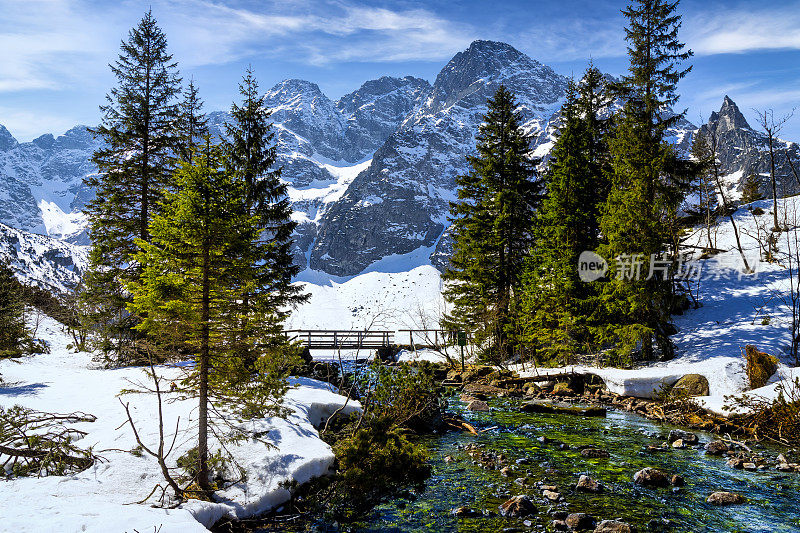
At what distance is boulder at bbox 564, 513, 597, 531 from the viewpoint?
22.4 feet

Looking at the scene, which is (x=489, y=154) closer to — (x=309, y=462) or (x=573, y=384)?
(x=573, y=384)

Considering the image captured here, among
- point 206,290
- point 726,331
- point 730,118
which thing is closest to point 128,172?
point 206,290

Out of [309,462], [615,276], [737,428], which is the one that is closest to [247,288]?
[309,462]

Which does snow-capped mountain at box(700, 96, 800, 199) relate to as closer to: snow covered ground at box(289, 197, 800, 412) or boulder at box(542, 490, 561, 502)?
snow covered ground at box(289, 197, 800, 412)

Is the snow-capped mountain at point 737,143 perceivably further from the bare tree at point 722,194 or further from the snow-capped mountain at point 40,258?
the snow-capped mountain at point 40,258

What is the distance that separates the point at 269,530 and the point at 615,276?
18658 millimetres

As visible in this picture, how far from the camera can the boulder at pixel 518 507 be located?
7.39m

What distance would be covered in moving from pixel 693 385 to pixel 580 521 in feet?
36.5

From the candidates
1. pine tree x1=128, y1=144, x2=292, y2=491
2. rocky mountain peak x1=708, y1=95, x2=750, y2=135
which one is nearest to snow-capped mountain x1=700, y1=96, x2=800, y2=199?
rocky mountain peak x1=708, y1=95, x2=750, y2=135

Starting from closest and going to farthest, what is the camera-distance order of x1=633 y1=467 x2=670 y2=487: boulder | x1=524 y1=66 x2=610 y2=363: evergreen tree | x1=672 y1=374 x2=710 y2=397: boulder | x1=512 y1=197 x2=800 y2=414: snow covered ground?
x1=633 y1=467 x2=670 y2=487: boulder, x1=672 y1=374 x2=710 y2=397: boulder, x1=512 y1=197 x2=800 y2=414: snow covered ground, x1=524 y1=66 x2=610 y2=363: evergreen tree

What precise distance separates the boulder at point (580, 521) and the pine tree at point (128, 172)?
17130 mm

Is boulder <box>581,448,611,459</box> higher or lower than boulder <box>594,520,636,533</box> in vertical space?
lower

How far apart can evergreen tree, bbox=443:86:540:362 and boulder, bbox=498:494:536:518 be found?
1628cm

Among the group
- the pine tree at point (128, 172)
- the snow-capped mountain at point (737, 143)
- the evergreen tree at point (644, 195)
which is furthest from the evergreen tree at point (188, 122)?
the snow-capped mountain at point (737, 143)
